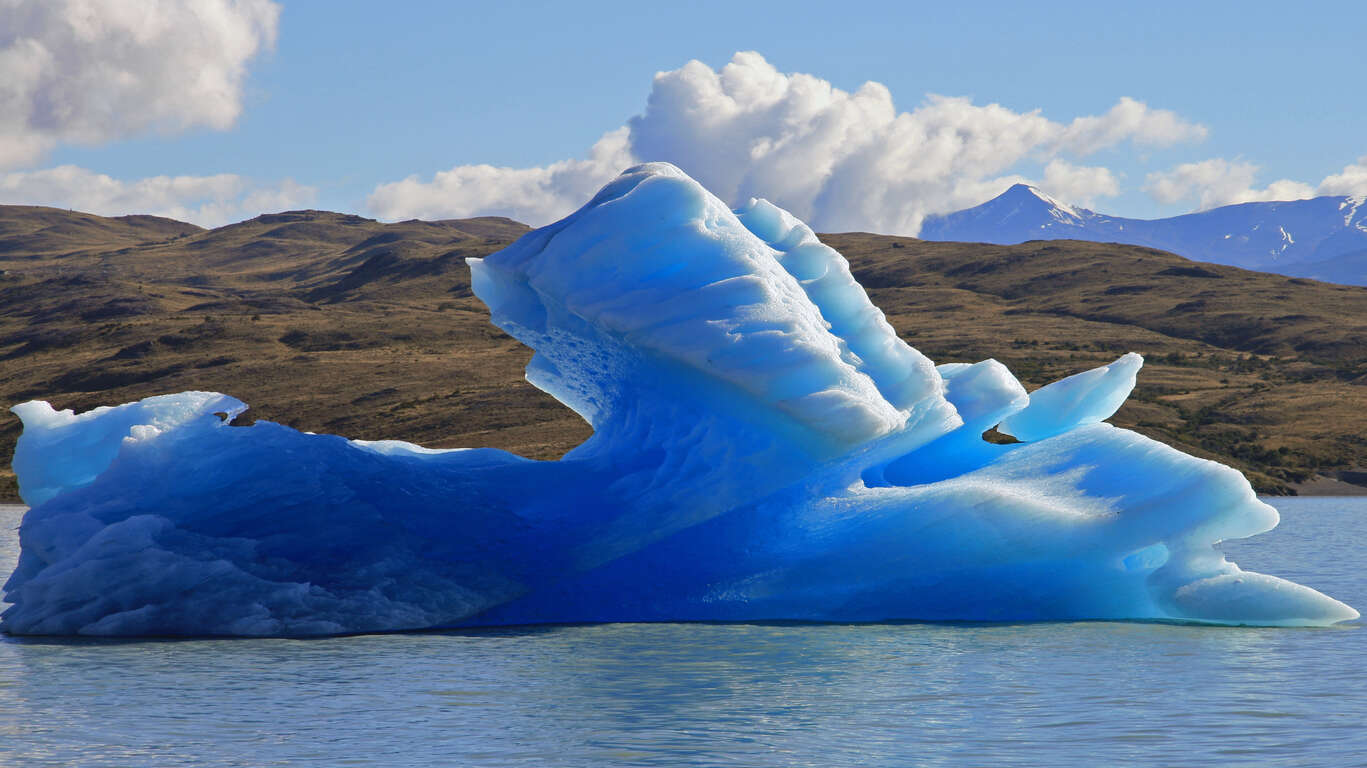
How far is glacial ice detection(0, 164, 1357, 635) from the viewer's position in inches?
555

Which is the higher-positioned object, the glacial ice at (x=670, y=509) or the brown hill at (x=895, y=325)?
the brown hill at (x=895, y=325)

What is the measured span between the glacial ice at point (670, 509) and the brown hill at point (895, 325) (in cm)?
4109

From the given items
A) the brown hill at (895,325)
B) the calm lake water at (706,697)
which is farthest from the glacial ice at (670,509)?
the brown hill at (895,325)

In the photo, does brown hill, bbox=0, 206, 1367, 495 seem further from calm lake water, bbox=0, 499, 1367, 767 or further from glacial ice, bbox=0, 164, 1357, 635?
calm lake water, bbox=0, 499, 1367, 767

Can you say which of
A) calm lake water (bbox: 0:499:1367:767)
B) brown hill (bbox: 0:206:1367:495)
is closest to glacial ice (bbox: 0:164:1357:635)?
calm lake water (bbox: 0:499:1367:767)

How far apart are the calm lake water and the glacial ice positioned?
48 centimetres

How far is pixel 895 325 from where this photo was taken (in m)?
92.6

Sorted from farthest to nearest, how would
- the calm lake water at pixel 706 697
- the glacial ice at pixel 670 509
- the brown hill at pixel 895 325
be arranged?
the brown hill at pixel 895 325 → the glacial ice at pixel 670 509 → the calm lake water at pixel 706 697

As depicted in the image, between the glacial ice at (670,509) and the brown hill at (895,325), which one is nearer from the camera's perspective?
the glacial ice at (670,509)

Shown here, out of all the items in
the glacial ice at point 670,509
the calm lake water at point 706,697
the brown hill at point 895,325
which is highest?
the brown hill at point 895,325

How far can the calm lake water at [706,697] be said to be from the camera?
9.34 meters

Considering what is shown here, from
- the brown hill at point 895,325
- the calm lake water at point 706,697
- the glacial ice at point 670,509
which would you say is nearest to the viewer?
the calm lake water at point 706,697

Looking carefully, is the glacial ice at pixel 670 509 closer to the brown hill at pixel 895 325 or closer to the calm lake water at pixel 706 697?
Answer: the calm lake water at pixel 706 697

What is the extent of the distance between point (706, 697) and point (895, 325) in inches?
3265
